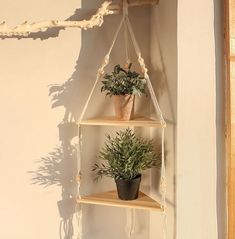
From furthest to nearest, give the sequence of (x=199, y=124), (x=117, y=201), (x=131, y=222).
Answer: (x=131, y=222) < (x=117, y=201) < (x=199, y=124)

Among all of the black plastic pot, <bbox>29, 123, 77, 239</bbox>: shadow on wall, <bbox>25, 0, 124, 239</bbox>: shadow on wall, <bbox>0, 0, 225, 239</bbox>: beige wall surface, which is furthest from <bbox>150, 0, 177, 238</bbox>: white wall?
<bbox>29, 123, 77, 239</bbox>: shadow on wall

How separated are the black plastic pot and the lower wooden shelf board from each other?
18 mm

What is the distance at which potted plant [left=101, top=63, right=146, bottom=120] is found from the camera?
1.05 m

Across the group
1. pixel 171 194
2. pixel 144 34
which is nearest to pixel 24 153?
pixel 171 194

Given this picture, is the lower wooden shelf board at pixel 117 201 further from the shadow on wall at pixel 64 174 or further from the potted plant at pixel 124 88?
the potted plant at pixel 124 88

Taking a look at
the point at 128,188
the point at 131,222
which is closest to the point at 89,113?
the point at 128,188

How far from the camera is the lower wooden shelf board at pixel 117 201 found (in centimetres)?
105

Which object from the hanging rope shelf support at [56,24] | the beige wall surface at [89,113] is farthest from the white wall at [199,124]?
the hanging rope shelf support at [56,24]

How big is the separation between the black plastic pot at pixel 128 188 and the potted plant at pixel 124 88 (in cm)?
22

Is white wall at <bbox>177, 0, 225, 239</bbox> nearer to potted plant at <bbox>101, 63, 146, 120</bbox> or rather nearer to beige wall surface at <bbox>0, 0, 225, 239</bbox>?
beige wall surface at <bbox>0, 0, 225, 239</bbox>

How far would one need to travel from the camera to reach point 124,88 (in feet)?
3.46

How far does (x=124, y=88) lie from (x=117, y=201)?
0.40 metres

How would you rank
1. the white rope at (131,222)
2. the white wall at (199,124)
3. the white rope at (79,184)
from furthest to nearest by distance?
the white rope at (131,222), the white rope at (79,184), the white wall at (199,124)

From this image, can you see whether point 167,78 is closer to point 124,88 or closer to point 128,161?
point 124,88
